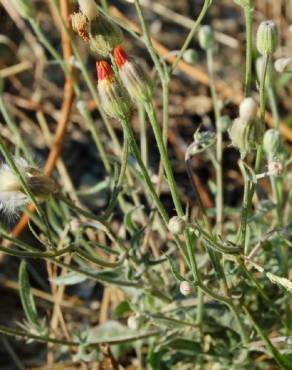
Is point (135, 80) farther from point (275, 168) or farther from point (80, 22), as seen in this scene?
point (275, 168)

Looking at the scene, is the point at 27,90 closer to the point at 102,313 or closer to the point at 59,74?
the point at 59,74

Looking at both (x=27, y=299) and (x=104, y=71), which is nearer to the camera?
(x=104, y=71)

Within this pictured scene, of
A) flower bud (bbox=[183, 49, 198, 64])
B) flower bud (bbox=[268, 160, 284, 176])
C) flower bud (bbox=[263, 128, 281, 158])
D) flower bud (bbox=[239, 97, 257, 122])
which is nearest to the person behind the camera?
flower bud (bbox=[239, 97, 257, 122])

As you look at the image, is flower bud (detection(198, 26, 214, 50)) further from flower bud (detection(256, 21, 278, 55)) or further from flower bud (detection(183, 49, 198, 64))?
flower bud (detection(256, 21, 278, 55))

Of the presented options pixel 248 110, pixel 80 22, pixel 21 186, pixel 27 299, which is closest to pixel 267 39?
pixel 248 110

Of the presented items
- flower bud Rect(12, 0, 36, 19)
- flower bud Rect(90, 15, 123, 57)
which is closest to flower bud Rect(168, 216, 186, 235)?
flower bud Rect(90, 15, 123, 57)

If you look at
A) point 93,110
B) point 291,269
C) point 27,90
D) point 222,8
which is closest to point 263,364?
point 291,269

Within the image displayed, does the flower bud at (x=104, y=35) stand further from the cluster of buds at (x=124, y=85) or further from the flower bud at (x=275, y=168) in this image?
the flower bud at (x=275, y=168)
